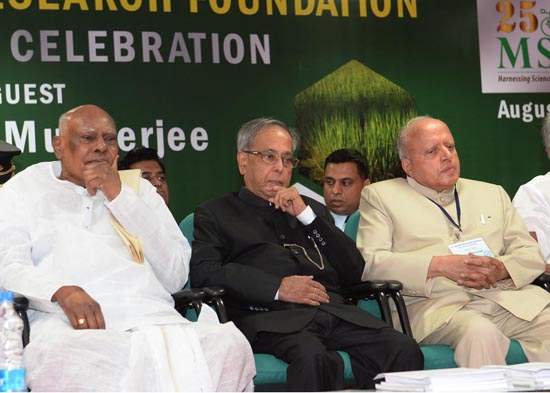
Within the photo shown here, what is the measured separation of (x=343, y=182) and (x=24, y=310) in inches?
117

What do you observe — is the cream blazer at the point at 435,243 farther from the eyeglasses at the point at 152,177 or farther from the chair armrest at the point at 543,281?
the eyeglasses at the point at 152,177

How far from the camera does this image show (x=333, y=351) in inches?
161

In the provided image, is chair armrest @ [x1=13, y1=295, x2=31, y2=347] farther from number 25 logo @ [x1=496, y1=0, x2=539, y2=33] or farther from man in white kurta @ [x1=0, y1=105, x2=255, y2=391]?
number 25 logo @ [x1=496, y1=0, x2=539, y2=33]

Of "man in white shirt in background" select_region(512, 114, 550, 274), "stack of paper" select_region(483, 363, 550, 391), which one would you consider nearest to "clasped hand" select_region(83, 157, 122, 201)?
"stack of paper" select_region(483, 363, 550, 391)

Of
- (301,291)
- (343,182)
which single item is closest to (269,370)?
(301,291)

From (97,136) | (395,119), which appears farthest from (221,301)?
(395,119)

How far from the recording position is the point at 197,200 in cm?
682

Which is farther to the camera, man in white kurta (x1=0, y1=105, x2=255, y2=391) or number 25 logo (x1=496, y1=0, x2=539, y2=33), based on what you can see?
number 25 logo (x1=496, y1=0, x2=539, y2=33)

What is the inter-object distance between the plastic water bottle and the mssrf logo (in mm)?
5263

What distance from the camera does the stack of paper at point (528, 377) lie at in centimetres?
279

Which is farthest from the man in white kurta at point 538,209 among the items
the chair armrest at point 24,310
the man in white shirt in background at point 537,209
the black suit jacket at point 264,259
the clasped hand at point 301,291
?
the chair armrest at point 24,310

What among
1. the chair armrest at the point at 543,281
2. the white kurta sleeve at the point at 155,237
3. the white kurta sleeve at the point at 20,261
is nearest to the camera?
the white kurta sleeve at the point at 20,261

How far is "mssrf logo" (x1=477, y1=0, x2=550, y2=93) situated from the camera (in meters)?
7.29

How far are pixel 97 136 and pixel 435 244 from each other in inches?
68.0
